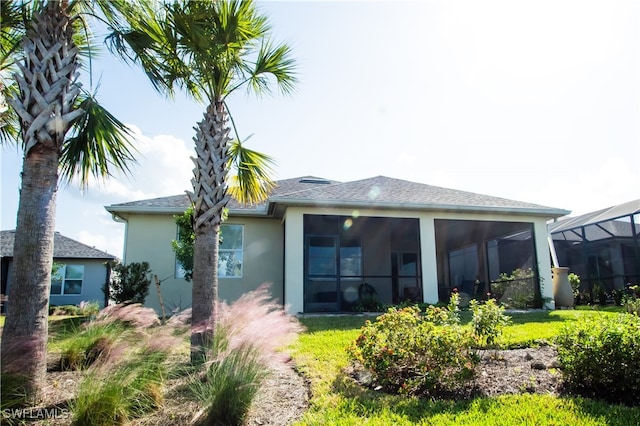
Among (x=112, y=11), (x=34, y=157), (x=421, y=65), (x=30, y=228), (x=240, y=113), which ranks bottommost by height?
(x=30, y=228)

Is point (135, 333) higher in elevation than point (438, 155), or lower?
lower

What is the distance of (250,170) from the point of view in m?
6.77

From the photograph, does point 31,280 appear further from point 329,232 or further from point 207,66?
point 329,232

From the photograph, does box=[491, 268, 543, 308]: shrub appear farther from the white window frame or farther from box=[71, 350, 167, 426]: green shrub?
the white window frame

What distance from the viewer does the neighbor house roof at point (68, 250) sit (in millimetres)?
20406

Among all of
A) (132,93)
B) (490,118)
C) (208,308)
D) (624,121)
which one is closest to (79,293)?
(132,93)

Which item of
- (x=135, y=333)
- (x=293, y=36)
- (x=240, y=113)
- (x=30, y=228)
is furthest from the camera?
(x=240, y=113)

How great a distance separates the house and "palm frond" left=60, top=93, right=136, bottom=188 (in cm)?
585

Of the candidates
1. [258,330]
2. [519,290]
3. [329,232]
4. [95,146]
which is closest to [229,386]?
[258,330]

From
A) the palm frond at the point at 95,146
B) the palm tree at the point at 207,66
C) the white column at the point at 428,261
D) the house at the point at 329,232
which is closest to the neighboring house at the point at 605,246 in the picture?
the house at the point at 329,232

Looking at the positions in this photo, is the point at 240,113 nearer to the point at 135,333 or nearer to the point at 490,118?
the point at 135,333

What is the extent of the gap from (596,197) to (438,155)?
49.6ft

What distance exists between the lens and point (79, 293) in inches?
797

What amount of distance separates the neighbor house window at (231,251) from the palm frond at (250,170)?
598 cm
